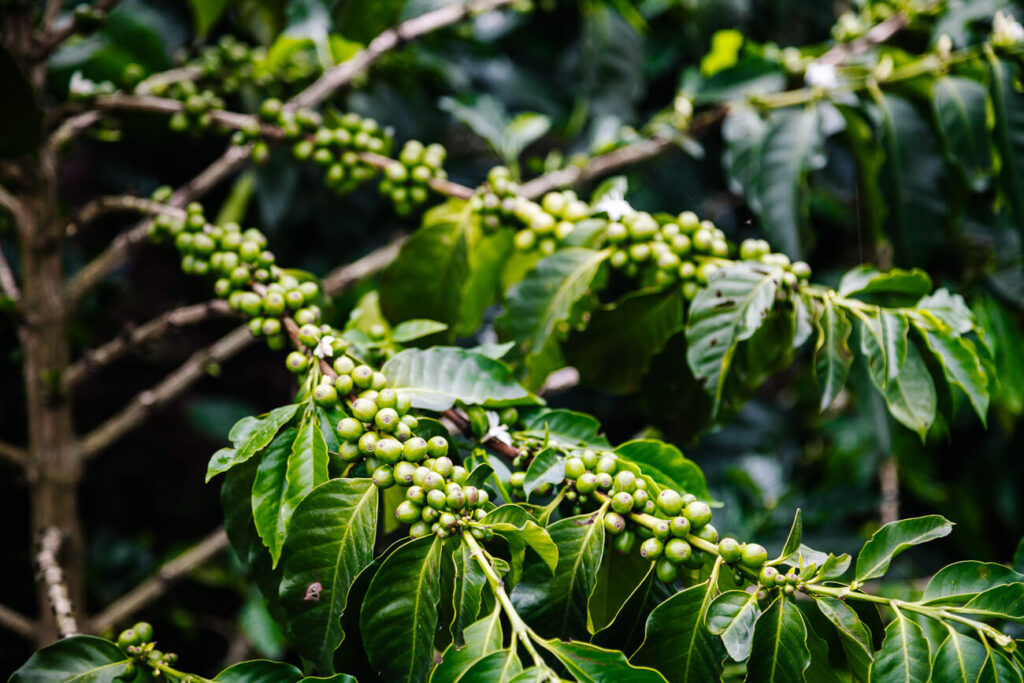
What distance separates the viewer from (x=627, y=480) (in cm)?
58

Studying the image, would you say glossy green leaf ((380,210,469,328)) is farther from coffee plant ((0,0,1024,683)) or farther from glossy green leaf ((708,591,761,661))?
glossy green leaf ((708,591,761,661))

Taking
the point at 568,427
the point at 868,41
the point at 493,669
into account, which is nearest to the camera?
the point at 493,669

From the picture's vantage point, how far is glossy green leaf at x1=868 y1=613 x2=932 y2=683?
524 millimetres

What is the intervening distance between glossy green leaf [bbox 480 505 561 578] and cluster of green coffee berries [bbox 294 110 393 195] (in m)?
0.58

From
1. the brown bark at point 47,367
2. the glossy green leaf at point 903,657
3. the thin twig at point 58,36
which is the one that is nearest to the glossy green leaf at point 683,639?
the glossy green leaf at point 903,657

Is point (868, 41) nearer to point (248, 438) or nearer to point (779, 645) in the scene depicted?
point (779, 645)

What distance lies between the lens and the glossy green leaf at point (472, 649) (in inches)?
20.0

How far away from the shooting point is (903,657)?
0.53 m

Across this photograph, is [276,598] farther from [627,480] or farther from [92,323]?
[92,323]

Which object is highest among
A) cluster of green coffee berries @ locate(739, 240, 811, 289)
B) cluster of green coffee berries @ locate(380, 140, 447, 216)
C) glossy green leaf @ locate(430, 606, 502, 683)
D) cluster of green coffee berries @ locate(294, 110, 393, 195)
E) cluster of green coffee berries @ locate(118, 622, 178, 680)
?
cluster of green coffee berries @ locate(294, 110, 393, 195)

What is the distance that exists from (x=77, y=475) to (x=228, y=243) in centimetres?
56

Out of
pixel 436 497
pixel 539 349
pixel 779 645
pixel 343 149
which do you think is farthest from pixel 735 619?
pixel 343 149

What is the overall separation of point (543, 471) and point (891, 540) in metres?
0.29

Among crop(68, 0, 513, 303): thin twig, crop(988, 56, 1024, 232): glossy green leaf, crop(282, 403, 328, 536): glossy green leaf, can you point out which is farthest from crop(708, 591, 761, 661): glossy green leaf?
crop(68, 0, 513, 303): thin twig
